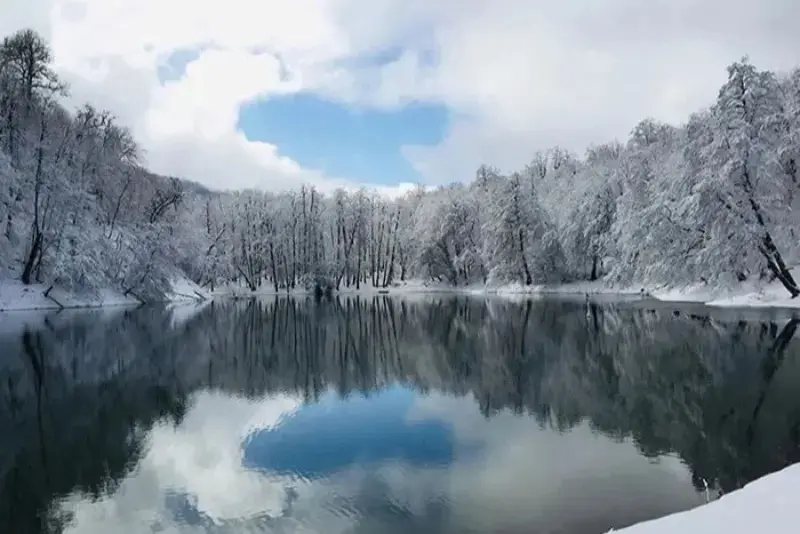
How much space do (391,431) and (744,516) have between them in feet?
25.3

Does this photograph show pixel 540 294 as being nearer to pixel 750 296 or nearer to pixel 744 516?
pixel 750 296

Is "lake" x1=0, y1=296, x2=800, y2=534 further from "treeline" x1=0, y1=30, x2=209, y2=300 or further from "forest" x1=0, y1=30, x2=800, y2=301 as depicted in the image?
"treeline" x1=0, y1=30, x2=209, y2=300

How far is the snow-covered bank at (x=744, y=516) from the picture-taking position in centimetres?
628

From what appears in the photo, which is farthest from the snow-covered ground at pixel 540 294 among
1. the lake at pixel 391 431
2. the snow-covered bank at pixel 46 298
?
the lake at pixel 391 431

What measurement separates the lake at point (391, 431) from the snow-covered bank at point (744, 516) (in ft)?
3.49

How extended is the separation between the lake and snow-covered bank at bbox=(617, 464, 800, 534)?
106cm

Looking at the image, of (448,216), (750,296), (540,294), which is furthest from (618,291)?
(448,216)

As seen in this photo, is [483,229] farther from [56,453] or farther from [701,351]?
[56,453]

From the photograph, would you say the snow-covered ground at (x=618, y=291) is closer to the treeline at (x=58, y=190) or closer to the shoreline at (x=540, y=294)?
the shoreline at (x=540, y=294)

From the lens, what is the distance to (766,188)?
3541cm

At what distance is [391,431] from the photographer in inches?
523

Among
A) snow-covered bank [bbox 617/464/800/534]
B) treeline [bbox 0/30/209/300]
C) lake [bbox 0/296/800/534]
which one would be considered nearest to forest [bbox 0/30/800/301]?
treeline [bbox 0/30/209/300]

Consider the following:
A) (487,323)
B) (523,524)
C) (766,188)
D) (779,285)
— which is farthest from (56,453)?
(779,285)

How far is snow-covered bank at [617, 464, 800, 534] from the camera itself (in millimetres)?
6281
